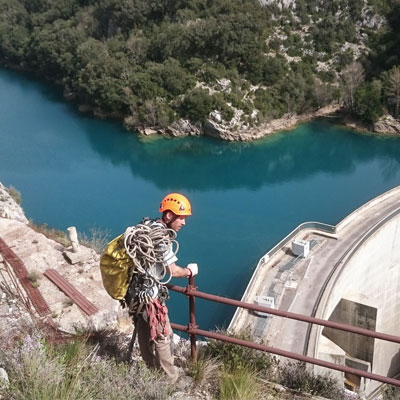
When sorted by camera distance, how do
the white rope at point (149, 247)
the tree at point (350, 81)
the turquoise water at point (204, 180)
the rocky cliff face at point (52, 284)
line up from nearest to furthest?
the white rope at point (149, 247), the rocky cliff face at point (52, 284), the turquoise water at point (204, 180), the tree at point (350, 81)

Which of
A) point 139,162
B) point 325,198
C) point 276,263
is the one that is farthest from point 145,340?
point 139,162

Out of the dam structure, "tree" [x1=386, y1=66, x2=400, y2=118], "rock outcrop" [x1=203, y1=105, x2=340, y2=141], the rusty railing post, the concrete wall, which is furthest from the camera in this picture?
"tree" [x1=386, y1=66, x2=400, y2=118]

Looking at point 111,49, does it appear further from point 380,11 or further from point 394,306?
point 394,306

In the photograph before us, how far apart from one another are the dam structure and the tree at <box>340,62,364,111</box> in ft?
80.3

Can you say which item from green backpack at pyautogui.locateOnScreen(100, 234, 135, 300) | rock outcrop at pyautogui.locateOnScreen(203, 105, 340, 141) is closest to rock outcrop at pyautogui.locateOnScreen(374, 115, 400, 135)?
rock outcrop at pyautogui.locateOnScreen(203, 105, 340, 141)

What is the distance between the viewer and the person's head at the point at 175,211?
4.48m

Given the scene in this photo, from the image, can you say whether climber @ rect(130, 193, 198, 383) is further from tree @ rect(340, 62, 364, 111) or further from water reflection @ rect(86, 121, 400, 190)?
tree @ rect(340, 62, 364, 111)

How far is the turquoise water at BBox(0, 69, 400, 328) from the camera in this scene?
26.4 m

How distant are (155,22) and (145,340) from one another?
189 ft

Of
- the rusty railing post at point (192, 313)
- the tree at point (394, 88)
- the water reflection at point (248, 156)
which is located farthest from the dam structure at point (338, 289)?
the tree at point (394, 88)

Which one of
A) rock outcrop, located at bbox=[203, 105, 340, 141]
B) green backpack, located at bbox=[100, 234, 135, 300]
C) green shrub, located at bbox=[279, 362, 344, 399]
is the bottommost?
green shrub, located at bbox=[279, 362, 344, 399]

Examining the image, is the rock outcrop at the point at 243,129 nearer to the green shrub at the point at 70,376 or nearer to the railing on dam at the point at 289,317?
the railing on dam at the point at 289,317

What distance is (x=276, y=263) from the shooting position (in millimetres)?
21047

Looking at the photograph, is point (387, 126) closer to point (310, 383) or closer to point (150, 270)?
point (310, 383)
